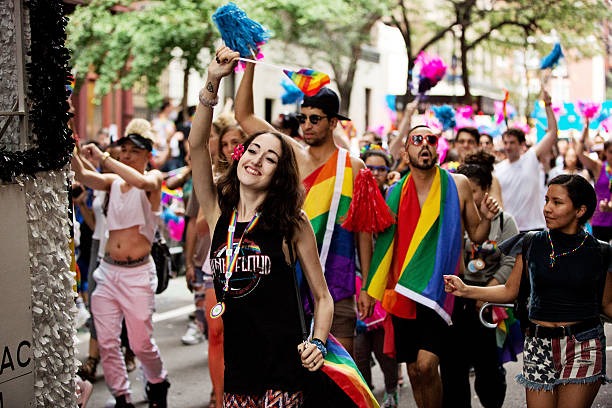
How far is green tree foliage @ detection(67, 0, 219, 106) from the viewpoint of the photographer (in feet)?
50.9

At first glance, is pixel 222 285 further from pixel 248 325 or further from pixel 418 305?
pixel 418 305

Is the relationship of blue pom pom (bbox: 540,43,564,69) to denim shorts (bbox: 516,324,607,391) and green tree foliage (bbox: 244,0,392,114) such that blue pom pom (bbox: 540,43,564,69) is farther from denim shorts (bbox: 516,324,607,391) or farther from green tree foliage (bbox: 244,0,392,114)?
green tree foliage (bbox: 244,0,392,114)

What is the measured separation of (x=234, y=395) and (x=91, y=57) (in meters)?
12.9

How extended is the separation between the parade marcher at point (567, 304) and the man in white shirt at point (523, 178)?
13.6ft

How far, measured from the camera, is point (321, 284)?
157 inches

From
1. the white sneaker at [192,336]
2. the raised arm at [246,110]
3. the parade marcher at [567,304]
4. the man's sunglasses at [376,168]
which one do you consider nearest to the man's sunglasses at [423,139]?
the raised arm at [246,110]

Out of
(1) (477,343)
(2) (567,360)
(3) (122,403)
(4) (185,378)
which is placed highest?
(2) (567,360)

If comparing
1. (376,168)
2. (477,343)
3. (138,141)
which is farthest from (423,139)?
(138,141)

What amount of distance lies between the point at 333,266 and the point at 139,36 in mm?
10962

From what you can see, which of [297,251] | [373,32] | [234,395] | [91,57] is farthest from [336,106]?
[373,32]

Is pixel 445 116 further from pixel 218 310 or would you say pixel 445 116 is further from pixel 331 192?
pixel 218 310

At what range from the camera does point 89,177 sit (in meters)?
6.24

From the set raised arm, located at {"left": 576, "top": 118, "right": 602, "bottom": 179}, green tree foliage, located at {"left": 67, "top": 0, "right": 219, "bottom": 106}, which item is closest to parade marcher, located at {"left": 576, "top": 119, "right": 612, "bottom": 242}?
raised arm, located at {"left": 576, "top": 118, "right": 602, "bottom": 179}

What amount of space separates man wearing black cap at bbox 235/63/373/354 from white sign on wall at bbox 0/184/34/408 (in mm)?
1731
